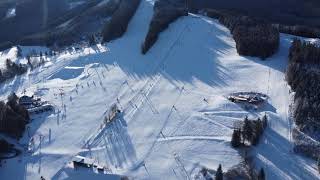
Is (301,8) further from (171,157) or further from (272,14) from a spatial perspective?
(171,157)

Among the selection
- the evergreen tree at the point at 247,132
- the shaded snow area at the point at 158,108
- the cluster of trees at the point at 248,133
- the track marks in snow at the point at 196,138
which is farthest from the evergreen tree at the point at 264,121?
the track marks in snow at the point at 196,138

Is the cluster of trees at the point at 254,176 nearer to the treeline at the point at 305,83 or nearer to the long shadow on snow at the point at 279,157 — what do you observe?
the long shadow on snow at the point at 279,157

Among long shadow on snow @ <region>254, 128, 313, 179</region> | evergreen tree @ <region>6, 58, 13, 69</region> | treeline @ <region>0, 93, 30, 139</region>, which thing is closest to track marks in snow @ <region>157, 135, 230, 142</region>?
long shadow on snow @ <region>254, 128, 313, 179</region>

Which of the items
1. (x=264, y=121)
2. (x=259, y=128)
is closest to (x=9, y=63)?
(x=264, y=121)

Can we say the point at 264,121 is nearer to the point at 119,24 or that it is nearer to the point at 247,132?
the point at 247,132

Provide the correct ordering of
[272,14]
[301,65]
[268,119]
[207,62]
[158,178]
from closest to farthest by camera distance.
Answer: [158,178] < [268,119] < [301,65] < [207,62] < [272,14]

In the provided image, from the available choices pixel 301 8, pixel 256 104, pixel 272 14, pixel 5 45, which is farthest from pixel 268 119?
pixel 5 45

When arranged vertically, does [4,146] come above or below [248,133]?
below
